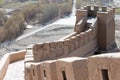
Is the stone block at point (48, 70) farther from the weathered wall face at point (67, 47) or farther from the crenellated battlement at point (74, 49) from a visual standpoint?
the weathered wall face at point (67, 47)

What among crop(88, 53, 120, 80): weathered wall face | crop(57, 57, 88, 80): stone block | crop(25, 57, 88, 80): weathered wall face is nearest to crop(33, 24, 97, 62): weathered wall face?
crop(25, 57, 88, 80): weathered wall face

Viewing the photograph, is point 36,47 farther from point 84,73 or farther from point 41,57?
point 84,73

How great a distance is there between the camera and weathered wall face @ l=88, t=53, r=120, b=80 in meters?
4.06

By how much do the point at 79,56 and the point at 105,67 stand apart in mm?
10005

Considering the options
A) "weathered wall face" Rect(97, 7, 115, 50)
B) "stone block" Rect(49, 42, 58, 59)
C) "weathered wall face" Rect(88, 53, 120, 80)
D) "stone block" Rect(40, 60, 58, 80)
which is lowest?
"weathered wall face" Rect(97, 7, 115, 50)

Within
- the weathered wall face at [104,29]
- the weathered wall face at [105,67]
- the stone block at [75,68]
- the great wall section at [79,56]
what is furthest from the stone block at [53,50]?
the weathered wall face at [105,67]

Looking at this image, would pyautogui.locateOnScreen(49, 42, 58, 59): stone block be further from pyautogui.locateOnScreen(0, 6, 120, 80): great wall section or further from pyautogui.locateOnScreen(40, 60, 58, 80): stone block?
pyautogui.locateOnScreen(40, 60, 58, 80): stone block

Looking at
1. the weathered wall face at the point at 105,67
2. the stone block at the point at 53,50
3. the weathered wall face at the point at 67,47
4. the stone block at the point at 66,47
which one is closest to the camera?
the weathered wall face at the point at 105,67

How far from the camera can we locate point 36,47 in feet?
34.1

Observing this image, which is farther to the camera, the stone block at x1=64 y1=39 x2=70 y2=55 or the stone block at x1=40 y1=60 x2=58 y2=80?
the stone block at x1=64 y1=39 x2=70 y2=55

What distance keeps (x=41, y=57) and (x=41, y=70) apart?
328 cm

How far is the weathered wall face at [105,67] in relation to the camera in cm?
406

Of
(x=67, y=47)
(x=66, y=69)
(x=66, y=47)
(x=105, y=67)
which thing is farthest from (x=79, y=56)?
(x=105, y=67)

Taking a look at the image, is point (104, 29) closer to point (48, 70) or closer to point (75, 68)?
point (48, 70)
